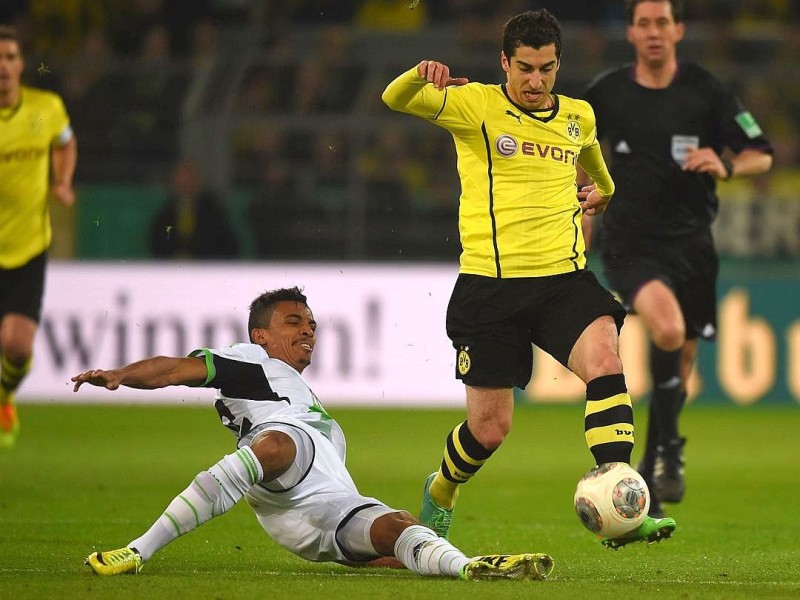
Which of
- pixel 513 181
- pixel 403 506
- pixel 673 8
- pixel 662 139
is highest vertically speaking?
pixel 673 8

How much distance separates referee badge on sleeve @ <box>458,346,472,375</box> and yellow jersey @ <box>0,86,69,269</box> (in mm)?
4785

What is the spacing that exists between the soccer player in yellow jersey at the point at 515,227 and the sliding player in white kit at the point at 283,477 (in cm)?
65

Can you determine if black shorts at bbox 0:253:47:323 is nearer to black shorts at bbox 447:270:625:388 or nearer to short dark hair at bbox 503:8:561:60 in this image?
black shorts at bbox 447:270:625:388

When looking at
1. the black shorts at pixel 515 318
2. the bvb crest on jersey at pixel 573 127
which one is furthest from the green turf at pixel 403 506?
the bvb crest on jersey at pixel 573 127

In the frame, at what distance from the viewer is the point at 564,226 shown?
19.6 ft

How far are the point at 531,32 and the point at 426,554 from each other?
1997mm

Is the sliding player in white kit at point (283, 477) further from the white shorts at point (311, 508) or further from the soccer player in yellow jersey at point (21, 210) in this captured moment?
the soccer player in yellow jersey at point (21, 210)

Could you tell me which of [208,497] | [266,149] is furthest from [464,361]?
[266,149]

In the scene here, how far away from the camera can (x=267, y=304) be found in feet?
19.4

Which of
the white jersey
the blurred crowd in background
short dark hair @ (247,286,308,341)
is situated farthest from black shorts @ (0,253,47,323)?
the white jersey

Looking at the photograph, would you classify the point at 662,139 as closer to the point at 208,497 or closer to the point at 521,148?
the point at 521,148

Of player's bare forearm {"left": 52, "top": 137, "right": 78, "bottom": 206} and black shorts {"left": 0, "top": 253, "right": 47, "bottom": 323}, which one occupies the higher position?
player's bare forearm {"left": 52, "top": 137, "right": 78, "bottom": 206}

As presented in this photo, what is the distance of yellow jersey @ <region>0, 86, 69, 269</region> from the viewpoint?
9977mm

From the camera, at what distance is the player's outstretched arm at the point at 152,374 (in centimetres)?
506
